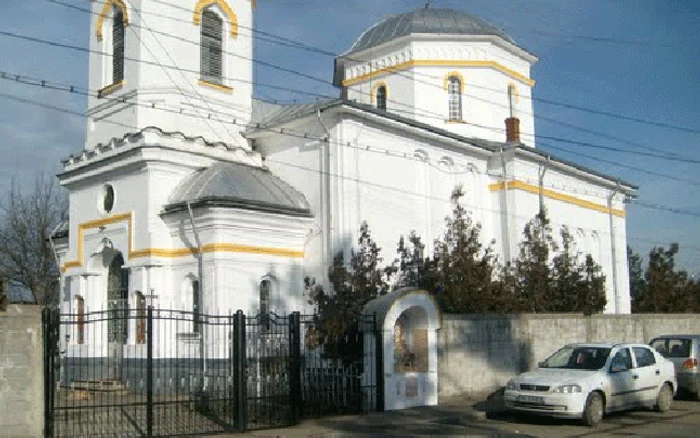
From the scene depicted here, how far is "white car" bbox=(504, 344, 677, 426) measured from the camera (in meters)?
14.8

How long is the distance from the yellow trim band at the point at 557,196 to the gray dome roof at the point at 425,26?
616cm

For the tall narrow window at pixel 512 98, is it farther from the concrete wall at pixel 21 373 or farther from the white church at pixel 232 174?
the concrete wall at pixel 21 373

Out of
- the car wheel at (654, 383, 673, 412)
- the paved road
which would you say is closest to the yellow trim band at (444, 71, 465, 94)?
the paved road

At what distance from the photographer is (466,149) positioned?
2798 centimetres

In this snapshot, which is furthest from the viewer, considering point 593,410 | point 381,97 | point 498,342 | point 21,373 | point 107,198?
point 381,97

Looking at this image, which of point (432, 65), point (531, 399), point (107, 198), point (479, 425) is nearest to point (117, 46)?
point (107, 198)

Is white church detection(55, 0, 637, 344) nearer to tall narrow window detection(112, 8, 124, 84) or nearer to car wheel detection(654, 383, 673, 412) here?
tall narrow window detection(112, 8, 124, 84)

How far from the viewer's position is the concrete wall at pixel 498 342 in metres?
18.1

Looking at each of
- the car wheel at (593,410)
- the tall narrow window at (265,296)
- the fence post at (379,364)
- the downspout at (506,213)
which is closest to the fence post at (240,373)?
the fence post at (379,364)

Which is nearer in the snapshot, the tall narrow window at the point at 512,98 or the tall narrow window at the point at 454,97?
the tall narrow window at the point at 454,97

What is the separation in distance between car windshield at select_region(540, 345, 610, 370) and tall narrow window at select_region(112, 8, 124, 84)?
16.1 m

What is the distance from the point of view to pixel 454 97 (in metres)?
30.5

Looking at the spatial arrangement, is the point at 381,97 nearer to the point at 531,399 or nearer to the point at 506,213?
the point at 506,213

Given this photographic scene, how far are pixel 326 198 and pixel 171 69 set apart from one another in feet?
20.6
